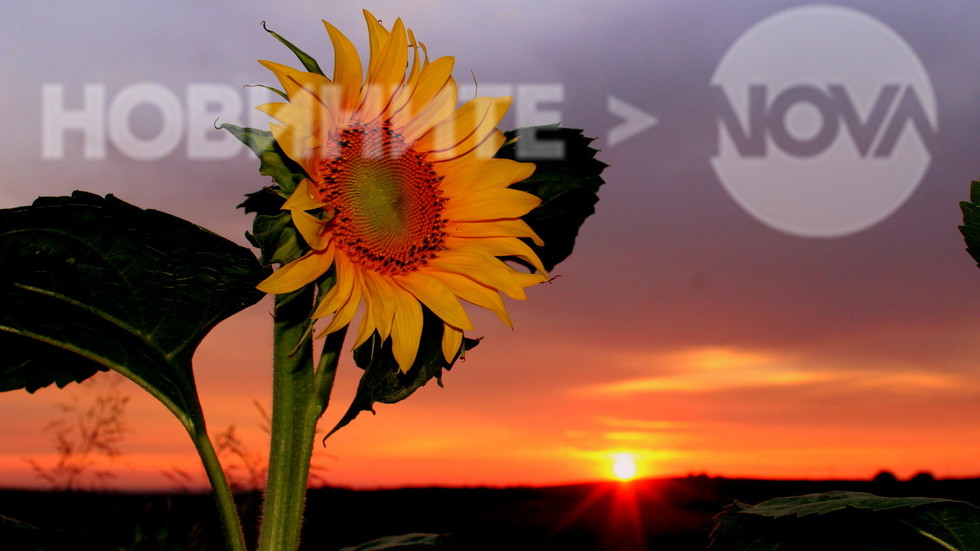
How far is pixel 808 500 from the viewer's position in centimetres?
184

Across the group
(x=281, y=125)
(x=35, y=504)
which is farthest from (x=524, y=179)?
(x=35, y=504)

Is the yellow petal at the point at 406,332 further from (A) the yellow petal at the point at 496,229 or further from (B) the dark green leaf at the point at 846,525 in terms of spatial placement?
(B) the dark green leaf at the point at 846,525

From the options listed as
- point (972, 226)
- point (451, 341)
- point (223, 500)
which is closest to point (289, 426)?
point (223, 500)

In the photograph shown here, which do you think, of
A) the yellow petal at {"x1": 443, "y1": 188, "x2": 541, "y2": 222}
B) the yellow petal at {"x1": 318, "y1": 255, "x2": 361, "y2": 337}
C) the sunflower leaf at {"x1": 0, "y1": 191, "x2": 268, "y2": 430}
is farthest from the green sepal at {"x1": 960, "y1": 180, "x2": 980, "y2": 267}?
the sunflower leaf at {"x1": 0, "y1": 191, "x2": 268, "y2": 430}

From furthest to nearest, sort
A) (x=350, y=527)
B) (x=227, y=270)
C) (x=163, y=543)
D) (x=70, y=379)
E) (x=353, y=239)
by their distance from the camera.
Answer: (x=350, y=527) < (x=163, y=543) < (x=70, y=379) < (x=353, y=239) < (x=227, y=270)

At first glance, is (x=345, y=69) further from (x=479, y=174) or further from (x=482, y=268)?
(x=482, y=268)

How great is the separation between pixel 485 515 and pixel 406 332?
220cm

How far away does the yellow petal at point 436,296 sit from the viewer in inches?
65.0

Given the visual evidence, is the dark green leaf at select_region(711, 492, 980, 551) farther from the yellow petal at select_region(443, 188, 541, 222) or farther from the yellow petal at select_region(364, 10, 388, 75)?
the yellow petal at select_region(364, 10, 388, 75)

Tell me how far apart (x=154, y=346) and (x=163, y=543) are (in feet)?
4.33

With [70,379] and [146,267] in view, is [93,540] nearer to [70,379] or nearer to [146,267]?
[70,379]

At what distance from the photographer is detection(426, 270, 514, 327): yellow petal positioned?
1.68 meters

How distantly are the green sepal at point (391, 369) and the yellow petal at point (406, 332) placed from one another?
3 centimetres

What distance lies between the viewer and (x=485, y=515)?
3645 millimetres
